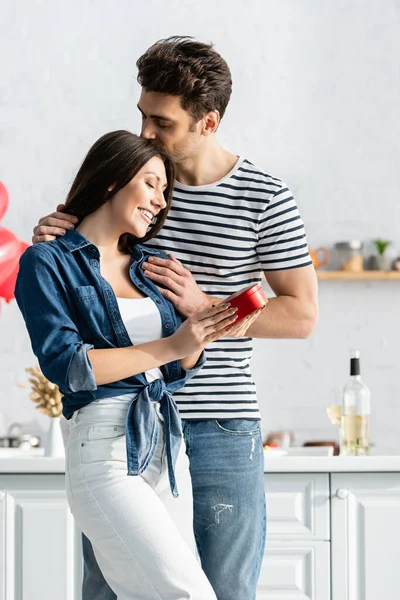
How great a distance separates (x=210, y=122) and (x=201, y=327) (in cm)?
57

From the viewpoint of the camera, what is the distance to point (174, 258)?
1.86 m

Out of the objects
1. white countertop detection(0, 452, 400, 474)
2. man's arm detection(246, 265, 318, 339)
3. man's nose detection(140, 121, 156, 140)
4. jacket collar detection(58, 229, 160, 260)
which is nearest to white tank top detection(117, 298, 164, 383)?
jacket collar detection(58, 229, 160, 260)

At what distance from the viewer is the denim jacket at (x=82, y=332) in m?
1.54

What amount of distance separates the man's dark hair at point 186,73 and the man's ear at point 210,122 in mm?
11

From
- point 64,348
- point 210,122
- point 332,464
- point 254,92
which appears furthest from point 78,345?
point 254,92

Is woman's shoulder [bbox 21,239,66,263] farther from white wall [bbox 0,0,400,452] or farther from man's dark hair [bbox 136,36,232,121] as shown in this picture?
white wall [bbox 0,0,400,452]

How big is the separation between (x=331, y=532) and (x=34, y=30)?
254 cm

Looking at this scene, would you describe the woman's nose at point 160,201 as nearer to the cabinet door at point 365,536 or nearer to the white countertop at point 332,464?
the white countertop at point 332,464

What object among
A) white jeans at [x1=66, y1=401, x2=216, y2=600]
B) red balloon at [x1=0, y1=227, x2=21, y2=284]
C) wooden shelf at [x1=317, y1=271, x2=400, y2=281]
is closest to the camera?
white jeans at [x1=66, y1=401, x2=216, y2=600]

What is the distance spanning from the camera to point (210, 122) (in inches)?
76.9

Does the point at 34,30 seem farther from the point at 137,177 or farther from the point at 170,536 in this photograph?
the point at 170,536

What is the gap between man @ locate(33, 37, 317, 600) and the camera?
71.7 inches

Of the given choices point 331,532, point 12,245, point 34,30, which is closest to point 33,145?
point 34,30

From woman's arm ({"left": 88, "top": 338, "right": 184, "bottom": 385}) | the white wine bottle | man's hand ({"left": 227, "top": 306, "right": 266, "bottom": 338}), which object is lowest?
the white wine bottle
